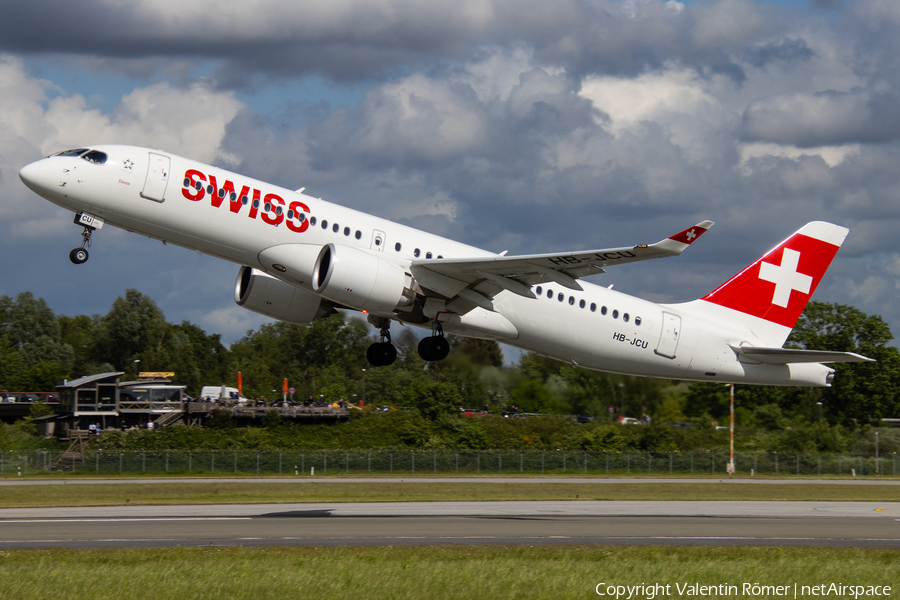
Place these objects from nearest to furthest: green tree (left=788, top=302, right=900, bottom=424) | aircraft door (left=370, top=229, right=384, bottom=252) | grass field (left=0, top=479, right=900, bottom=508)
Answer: aircraft door (left=370, top=229, right=384, bottom=252) → grass field (left=0, top=479, right=900, bottom=508) → green tree (left=788, top=302, right=900, bottom=424)

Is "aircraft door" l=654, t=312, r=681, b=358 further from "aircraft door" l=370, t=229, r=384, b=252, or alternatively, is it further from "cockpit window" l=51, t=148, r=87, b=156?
"cockpit window" l=51, t=148, r=87, b=156

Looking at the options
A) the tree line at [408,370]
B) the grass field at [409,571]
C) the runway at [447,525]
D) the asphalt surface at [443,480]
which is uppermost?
the tree line at [408,370]

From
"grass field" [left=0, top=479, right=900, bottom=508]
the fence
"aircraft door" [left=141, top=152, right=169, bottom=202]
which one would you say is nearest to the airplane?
"aircraft door" [left=141, top=152, right=169, bottom=202]

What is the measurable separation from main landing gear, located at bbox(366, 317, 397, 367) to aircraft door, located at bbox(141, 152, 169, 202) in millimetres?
9872

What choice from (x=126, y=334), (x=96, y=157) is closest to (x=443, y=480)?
(x=96, y=157)

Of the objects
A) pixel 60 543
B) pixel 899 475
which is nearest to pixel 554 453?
pixel 899 475

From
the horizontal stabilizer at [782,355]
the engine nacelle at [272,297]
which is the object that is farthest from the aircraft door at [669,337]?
the engine nacelle at [272,297]

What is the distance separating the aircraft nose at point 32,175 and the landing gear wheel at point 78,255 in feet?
7.27

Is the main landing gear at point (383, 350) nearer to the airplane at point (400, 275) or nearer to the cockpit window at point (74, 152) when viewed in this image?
the airplane at point (400, 275)

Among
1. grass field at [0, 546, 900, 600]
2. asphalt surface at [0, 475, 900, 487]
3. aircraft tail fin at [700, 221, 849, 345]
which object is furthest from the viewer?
asphalt surface at [0, 475, 900, 487]

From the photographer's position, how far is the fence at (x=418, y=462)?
61.8m

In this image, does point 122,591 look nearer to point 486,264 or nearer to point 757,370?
point 486,264

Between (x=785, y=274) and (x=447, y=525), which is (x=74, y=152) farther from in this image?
(x=785, y=274)

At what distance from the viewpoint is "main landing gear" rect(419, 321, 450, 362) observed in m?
33.1
